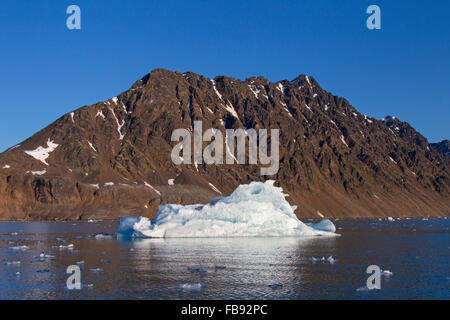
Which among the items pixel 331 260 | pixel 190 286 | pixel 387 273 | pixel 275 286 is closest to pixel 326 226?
pixel 331 260

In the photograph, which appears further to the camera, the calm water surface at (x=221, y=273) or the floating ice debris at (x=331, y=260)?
the floating ice debris at (x=331, y=260)

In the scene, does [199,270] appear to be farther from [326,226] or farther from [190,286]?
[326,226]

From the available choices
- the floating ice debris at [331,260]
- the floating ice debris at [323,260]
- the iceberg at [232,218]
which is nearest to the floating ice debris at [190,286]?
the floating ice debris at [323,260]

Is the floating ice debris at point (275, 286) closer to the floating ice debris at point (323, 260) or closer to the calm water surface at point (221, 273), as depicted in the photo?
the calm water surface at point (221, 273)

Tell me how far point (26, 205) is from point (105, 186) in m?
29.9

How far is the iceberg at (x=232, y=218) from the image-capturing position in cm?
6819

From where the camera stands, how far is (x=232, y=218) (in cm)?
6900

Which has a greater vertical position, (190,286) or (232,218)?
(232,218)

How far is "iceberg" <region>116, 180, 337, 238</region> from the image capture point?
6819cm

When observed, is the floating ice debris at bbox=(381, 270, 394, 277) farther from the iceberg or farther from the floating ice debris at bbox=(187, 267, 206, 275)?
the iceberg

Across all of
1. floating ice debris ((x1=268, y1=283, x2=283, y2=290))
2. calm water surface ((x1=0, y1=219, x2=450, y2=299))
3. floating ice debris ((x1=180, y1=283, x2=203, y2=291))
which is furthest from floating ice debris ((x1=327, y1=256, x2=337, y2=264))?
floating ice debris ((x1=180, y1=283, x2=203, y2=291))
